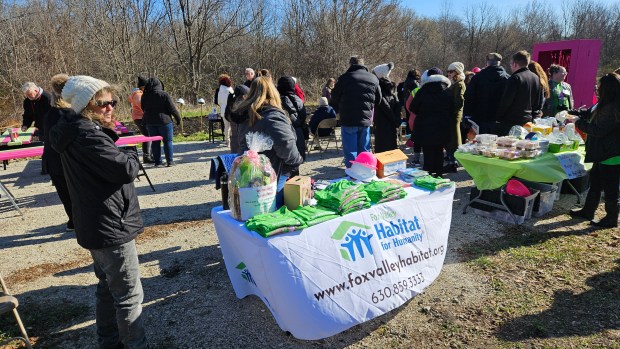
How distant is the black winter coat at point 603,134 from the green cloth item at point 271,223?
11.0 ft

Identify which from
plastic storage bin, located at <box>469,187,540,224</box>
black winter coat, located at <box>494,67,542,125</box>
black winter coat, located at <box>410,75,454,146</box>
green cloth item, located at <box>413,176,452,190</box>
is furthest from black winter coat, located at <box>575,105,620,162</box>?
green cloth item, located at <box>413,176,452,190</box>

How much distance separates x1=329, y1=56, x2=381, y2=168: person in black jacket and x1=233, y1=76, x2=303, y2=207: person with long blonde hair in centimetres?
243

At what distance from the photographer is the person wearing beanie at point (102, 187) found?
75.2 inches

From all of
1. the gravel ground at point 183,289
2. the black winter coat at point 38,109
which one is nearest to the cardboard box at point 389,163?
the gravel ground at point 183,289

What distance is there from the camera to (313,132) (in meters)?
8.14

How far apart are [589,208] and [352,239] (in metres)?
3.38

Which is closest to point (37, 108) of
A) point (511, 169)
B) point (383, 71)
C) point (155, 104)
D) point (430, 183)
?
point (155, 104)

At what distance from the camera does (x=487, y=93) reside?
568 cm

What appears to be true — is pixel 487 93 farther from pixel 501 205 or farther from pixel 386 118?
pixel 501 205

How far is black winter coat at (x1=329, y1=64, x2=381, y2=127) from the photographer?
5328 mm

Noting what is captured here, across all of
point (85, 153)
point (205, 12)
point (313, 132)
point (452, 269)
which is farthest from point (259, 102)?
point (205, 12)

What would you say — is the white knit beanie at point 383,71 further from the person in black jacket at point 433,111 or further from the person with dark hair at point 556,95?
the person with dark hair at point 556,95

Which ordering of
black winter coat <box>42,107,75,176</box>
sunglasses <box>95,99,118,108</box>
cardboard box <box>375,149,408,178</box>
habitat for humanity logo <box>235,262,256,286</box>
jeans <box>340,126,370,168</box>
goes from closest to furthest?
sunglasses <box>95,99,118,108</box>, habitat for humanity logo <box>235,262,256,286</box>, cardboard box <box>375,149,408,178</box>, black winter coat <box>42,107,75,176</box>, jeans <box>340,126,370,168</box>

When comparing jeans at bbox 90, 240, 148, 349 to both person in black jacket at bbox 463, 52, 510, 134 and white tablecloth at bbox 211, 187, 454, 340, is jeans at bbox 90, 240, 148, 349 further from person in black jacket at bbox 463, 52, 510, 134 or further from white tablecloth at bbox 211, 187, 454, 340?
person in black jacket at bbox 463, 52, 510, 134
